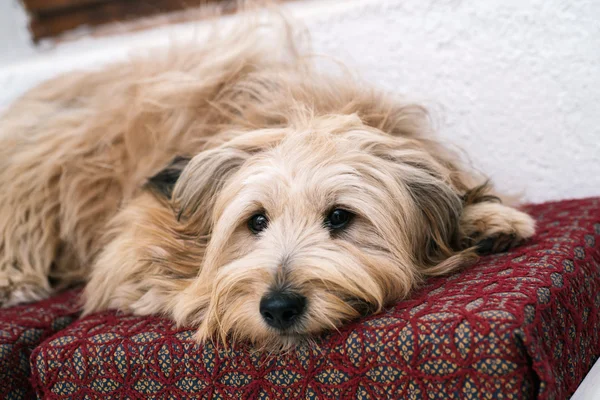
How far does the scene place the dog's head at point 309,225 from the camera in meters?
1.62

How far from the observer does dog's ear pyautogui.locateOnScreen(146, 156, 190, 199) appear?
7.36ft

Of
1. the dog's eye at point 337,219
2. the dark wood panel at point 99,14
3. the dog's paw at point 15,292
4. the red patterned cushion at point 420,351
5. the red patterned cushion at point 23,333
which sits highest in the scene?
the dark wood panel at point 99,14

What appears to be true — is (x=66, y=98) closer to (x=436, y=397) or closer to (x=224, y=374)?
(x=224, y=374)

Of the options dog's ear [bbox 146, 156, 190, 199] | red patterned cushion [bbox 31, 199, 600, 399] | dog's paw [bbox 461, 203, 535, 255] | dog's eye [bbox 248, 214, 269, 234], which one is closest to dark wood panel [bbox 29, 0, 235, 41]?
dog's ear [bbox 146, 156, 190, 199]

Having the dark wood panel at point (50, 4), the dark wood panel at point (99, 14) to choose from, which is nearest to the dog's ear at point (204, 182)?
the dark wood panel at point (99, 14)

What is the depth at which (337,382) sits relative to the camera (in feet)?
5.00

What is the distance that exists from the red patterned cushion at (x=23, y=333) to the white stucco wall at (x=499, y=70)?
138 cm

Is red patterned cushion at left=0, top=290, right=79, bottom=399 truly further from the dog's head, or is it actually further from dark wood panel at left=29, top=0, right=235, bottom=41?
dark wood panel at left=29, top=0, right=235, bottom=41

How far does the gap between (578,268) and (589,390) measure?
1.07 feet

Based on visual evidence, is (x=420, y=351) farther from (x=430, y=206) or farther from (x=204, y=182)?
(x=204, y=182)

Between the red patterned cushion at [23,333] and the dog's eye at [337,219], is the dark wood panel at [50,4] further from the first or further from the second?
the dog's eye at [337,219]

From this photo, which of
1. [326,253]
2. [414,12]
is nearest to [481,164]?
[414,12]

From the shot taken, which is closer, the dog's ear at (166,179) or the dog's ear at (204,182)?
the dog's ear at (204,182)

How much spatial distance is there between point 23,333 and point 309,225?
1032mm
